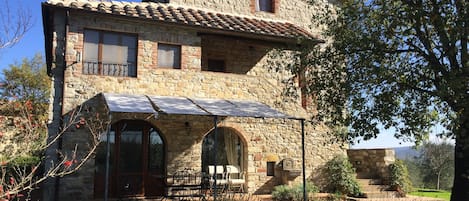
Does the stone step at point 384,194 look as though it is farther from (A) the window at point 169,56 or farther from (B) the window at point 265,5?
(B) the window at point 265,5

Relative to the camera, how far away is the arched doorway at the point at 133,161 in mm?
12562

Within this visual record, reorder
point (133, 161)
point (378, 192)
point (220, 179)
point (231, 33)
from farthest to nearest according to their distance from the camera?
1. point (378, 192)
2. point (231, 33)
3. point (220, 179)
4. point (133, 161)

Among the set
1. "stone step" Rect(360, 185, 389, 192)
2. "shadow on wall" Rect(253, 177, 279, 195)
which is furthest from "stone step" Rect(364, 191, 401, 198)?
"shadow on wall" Rect(253, 177, 279, 195)

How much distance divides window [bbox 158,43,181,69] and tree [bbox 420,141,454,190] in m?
28.6

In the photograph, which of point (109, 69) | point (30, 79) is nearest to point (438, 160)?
point (109, 69)

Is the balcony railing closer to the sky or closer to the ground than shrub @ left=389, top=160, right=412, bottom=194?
closer to the sky

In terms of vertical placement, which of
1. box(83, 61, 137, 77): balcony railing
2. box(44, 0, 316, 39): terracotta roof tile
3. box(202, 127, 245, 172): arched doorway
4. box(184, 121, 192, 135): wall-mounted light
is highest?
box(44, 0, 316, 39): terracotta roof tile

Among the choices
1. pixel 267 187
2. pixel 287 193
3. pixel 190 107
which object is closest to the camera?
pixel 190 107

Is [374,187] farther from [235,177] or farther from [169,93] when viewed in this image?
[169,93]

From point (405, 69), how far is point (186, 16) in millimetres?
7960

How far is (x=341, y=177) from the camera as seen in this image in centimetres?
1509

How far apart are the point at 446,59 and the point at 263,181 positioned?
785 centimetres

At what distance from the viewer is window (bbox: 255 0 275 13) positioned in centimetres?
1775

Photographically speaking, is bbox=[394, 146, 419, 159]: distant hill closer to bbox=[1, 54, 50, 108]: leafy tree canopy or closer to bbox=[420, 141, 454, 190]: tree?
bbox=[420, 141, 454, 190]: tree
